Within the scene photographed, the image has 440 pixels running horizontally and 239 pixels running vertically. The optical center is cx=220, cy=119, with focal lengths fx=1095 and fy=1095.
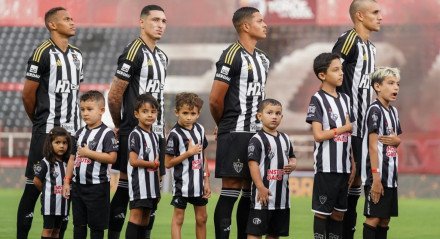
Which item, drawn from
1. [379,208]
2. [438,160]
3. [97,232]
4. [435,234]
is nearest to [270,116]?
[379,208]

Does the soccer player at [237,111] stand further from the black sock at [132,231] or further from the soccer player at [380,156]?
the soccer player at [380,156]

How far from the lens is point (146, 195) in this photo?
24.7ft

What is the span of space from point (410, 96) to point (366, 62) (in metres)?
9.77

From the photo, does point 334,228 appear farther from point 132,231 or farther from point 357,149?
point 132,231

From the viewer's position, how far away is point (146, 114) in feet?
24.8

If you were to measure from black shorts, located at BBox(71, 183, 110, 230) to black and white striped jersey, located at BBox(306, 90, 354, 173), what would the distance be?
1504 mm

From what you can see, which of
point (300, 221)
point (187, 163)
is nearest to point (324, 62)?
point (187, 163)

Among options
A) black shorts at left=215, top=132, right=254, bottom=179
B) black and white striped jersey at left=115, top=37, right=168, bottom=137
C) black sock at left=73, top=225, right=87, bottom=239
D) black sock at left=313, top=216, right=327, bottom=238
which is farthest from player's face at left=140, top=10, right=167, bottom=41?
black sock at left=313, top=216, right=327, bottom=238

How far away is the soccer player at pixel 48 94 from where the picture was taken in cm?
809

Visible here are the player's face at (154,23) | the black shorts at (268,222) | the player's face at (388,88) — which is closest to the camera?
the black shorts at (268,222)

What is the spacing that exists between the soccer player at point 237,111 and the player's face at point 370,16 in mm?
794

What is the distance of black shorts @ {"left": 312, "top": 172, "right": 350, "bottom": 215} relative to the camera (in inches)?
293

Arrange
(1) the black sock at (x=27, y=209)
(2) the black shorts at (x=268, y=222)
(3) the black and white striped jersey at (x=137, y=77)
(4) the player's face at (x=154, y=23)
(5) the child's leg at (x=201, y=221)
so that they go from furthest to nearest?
(1) the black sock at (x=27, y=209) < (4) the player's face at (x=154, y=23) < (3) the black and white striped jersey at (x=137, y=77) < (5) the child's leg at (x=201, y=221) < (2) the black shorts at (x=268, y=222)

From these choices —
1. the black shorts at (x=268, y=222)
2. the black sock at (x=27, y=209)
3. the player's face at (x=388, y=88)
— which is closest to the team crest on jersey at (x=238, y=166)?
the black shorts at (x=268, y=222)
